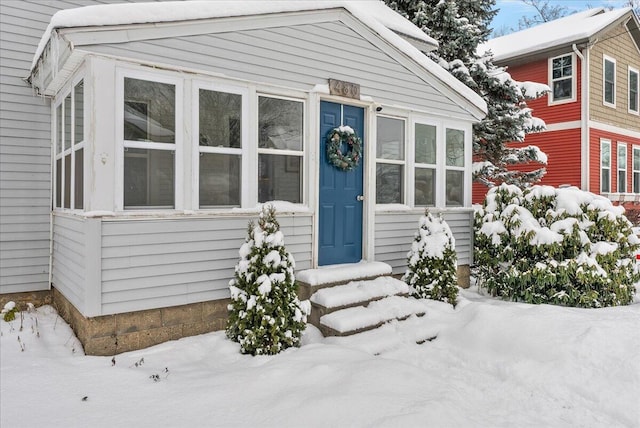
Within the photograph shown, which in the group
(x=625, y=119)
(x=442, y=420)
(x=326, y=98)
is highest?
(x=625, y=119)

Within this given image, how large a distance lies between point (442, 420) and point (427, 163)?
4570mm

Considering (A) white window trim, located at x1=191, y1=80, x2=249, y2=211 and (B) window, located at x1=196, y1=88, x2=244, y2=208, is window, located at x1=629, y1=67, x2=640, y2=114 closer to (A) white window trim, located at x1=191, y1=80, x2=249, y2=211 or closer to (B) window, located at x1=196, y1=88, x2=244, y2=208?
(A) white window trim, located at x1=191, y1=80, x2=249, y2=211

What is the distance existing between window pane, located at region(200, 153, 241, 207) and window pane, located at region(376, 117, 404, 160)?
232cm

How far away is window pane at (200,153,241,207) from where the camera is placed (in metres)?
4.56

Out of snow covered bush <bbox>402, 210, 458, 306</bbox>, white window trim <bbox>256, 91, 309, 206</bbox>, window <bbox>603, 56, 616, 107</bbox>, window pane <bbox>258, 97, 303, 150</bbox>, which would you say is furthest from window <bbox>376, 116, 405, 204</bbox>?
window <bbox>603, 56, 616, 107</bbox>

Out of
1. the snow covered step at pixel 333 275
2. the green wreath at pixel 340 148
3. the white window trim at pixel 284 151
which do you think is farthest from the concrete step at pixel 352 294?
the green wreath at pixel 340 148

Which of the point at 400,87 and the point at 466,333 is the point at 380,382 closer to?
the point at 466,333

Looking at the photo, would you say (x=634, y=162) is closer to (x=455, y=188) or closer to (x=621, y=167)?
(x=621, y=167)

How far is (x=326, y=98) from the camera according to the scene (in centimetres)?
548

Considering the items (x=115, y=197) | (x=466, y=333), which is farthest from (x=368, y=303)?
(x=115, y=197)

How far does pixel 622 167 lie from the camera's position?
1417 centimetres

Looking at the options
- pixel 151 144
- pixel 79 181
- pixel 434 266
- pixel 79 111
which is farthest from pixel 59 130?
pixel 434 266

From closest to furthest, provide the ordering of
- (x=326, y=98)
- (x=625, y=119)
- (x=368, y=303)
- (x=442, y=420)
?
(x=442, y=420), (x=368, y=303), (x=326, y=98), (x=625, y=119)

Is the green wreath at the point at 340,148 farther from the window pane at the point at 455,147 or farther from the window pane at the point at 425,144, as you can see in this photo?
the window pane at the point at 455,147
